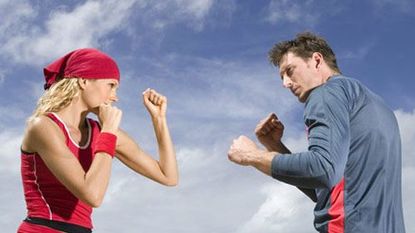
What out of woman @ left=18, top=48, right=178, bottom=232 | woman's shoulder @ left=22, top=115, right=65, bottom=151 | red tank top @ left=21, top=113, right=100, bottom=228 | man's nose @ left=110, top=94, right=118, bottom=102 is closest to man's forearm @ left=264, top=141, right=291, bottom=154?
woman @ left=18, top=48, right=178, bottom=232

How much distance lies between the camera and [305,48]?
206 inches

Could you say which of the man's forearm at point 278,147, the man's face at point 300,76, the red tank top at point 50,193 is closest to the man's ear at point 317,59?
the man's face at point 300,76

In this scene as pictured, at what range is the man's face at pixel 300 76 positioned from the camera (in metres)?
4.94

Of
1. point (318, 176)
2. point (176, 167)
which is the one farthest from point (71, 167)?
point (318, 176)

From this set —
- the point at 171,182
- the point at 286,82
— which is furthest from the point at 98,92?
Result: the point at 286,82

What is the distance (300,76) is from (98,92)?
1.59m

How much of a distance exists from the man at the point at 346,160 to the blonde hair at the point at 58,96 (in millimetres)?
1365

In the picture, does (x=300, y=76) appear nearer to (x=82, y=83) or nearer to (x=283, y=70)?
(x=283, y=70)

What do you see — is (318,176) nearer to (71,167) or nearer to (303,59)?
(303,59)

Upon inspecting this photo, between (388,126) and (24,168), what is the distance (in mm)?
2684

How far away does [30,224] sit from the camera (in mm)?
4637

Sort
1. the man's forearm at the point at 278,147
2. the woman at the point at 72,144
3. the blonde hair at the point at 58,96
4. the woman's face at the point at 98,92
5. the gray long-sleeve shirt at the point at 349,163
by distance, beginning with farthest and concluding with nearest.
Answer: the man's forearm at the point at 278,147, the woman's face at the point at 98,92, the blonde hair at the point at 58,96, the woman at the point at 72,144, the gray long-sleeve shirt at the point at 349,163

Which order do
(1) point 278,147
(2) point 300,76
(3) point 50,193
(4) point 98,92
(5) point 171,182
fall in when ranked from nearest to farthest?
1. (3) point 50,193
2. (2) point 300,76
3. (4) point 98,92
4. (1) point 278,147
5. (5) point 171,182

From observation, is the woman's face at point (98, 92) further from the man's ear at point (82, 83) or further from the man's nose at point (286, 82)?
the man's nose at point (286, 82)
